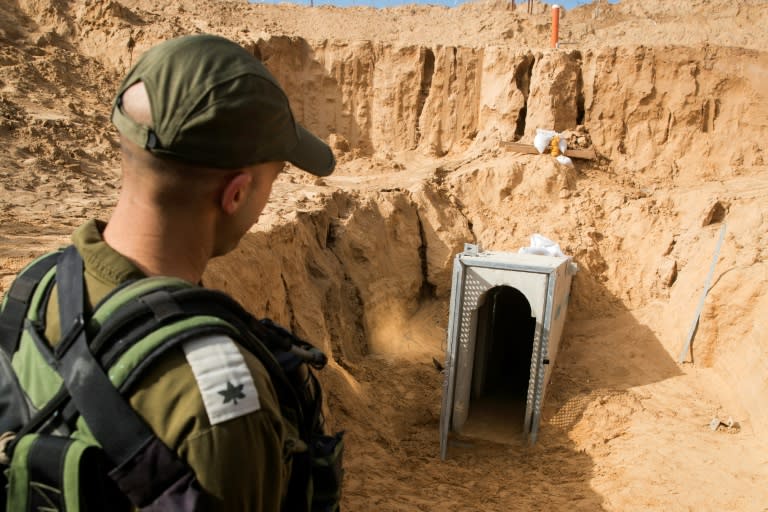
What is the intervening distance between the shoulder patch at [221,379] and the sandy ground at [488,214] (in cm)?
379

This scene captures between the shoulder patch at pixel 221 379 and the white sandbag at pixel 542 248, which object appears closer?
the shoulder patch at pixel 221 379

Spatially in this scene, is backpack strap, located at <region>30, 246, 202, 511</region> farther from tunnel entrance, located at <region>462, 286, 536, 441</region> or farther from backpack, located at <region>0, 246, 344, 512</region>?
tunnel entrance, located at <region>462, 286, 536, 441</region>

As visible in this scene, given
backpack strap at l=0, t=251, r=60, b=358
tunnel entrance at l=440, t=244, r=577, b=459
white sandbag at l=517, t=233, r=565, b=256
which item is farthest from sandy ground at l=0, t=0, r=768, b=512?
backpack strap at l=0, t=251, r=60, b=358

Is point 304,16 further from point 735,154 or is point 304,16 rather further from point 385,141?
point 735,154

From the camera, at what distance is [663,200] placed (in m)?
11.5

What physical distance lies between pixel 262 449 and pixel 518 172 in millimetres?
11629

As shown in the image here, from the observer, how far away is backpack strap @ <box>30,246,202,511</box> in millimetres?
1040

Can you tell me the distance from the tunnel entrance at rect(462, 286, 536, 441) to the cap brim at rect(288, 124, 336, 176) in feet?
22.0

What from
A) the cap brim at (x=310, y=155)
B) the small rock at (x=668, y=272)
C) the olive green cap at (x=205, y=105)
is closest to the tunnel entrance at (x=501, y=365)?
the small rock at (x=668, y=272)

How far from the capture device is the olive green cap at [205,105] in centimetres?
120

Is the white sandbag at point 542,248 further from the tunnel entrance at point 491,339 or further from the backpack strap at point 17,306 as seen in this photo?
the backpack strap at point 17,306

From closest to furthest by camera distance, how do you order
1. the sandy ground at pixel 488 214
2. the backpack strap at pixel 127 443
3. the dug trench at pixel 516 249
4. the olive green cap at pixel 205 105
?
1. the backpack strap at pixel 127 443
2. the olive green cap at pixel 205 105
3. the sandy ground at pixel 488 214
4. the dug trench at pixel 516 249

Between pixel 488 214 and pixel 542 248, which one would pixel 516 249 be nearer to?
pixel 488 214

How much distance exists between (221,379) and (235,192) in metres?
0.47
